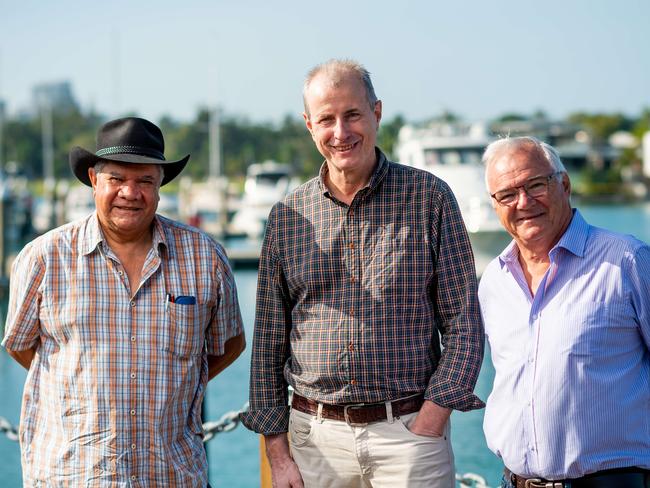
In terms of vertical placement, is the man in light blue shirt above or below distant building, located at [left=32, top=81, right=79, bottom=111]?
below

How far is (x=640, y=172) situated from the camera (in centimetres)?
10762

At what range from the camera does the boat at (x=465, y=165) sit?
21672 mm

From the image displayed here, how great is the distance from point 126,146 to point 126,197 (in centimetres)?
21

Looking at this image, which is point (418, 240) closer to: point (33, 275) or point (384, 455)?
point (384, 455)

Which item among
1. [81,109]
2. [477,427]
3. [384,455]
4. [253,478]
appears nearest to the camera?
[384,455]

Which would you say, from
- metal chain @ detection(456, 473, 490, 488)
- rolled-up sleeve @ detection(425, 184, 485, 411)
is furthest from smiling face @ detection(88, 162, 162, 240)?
metal chain @ detection(456, 473, 490, 488)

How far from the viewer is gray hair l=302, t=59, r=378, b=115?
3.39 metres

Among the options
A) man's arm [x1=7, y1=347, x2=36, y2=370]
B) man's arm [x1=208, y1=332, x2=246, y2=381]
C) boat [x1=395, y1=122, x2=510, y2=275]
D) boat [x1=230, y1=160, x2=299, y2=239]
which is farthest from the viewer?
boat [x1=230, y1=160, x2=299, y2=239]

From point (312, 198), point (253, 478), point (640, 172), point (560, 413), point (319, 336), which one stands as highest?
point (640, 172)

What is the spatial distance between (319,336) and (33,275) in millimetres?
1129

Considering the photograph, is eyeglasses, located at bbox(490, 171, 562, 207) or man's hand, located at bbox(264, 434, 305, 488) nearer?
eyeglasses, located at bbox(490, 171, 562, 207)

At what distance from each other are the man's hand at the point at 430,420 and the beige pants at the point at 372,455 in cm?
2

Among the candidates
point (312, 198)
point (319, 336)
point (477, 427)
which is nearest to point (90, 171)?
point (312, 198)

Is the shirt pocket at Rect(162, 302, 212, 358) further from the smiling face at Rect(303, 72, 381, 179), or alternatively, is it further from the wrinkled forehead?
the wrinkled forehead
